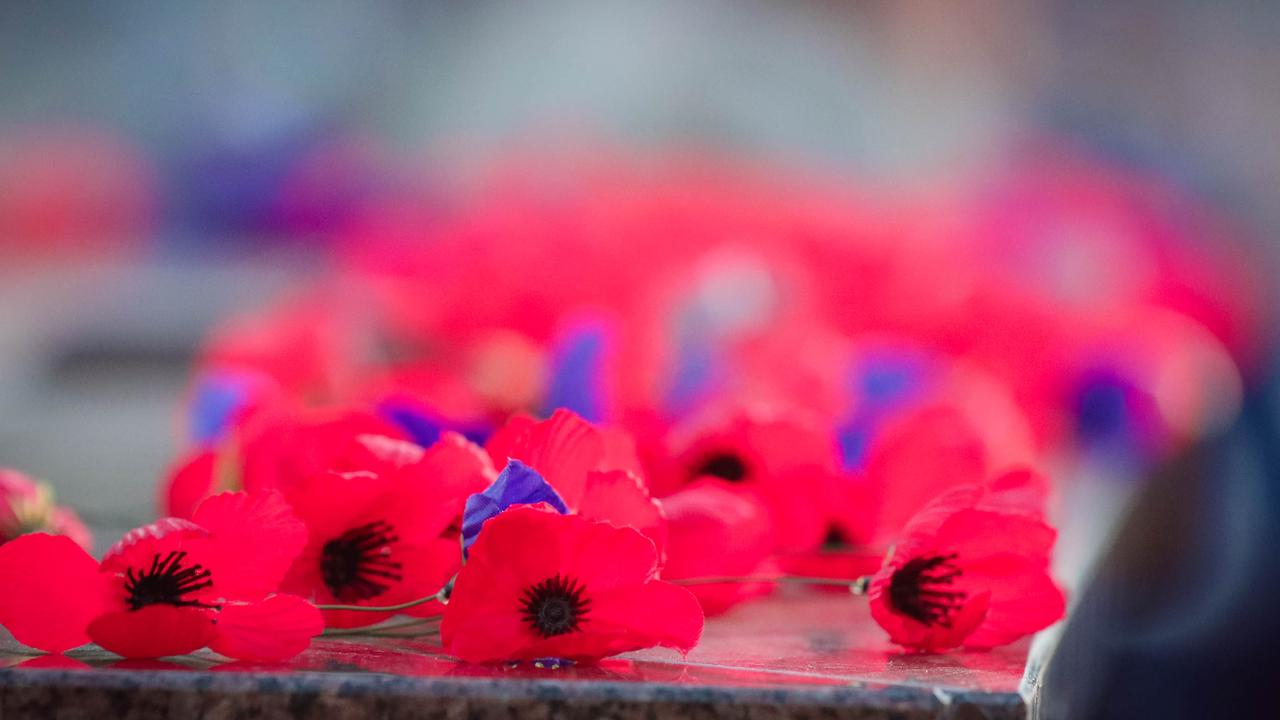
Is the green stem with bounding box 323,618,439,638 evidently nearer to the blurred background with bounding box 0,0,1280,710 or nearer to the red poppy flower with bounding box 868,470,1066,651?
the red poppy flower with bounding box 868,470,1066,651

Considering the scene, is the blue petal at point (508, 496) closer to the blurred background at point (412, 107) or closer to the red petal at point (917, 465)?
the red petal at point (917, 465)

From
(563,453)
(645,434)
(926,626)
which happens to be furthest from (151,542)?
(645,434)

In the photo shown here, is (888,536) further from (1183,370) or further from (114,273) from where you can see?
(114,273)

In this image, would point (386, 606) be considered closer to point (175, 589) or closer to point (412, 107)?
point (175, 589)

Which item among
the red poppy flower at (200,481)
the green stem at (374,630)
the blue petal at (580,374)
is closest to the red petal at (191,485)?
the red poppy flower at (200,481)

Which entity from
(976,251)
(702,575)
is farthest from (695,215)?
(702,575)
